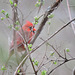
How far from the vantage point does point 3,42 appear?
1.77m

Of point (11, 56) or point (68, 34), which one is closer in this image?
point (11, 56)

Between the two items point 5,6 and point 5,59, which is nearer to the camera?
point 5,59

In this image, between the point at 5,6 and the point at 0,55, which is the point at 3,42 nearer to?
the point at 0,55

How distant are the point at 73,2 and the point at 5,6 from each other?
832 mm

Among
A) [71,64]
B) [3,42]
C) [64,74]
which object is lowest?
[64,74]

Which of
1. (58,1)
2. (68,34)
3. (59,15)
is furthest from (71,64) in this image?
(58,1)

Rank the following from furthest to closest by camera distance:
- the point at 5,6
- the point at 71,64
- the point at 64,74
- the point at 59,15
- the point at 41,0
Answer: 1. the point at 64,74
2. the point at 71,64
3. the point at 59,15
4. the point at 5,6
5. the point at 41,0

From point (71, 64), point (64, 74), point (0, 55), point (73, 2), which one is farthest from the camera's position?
point (64, 74)

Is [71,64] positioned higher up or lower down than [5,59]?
lower down

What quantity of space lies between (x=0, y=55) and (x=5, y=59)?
7 cm

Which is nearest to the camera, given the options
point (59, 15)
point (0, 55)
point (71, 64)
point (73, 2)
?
point (0, 55)

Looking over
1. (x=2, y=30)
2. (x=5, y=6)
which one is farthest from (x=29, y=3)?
(x=2, y=30)

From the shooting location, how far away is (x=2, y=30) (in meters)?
1.72

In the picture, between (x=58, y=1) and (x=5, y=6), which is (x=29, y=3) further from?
(x=58, y=1)
